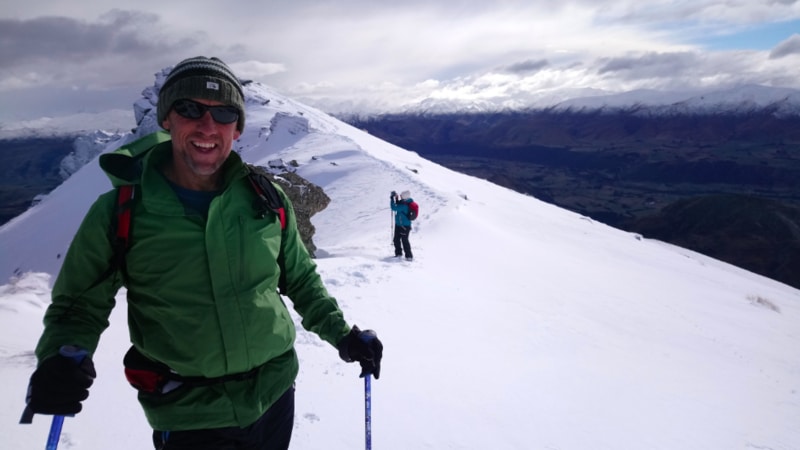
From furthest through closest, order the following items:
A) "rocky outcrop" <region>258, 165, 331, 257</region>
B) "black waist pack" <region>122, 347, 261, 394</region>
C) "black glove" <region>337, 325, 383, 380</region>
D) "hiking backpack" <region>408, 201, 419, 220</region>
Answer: "rocky outcrop" <region>258, 165, 331, 257</region> → "hiking backpack" <region>408, 201, 419, 220</region> → "black glove" <region>337, 325, 383, 380</region> → "black waist pack" <region>122, 347, 261, 394</region>

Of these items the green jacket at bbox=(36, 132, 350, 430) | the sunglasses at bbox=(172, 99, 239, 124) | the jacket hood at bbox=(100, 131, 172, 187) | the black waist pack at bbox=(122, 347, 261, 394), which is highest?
the sunglasses at bbox=(172, 99, 239, 124)

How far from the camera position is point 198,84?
8.66 ft

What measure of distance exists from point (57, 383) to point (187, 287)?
0.77 metres

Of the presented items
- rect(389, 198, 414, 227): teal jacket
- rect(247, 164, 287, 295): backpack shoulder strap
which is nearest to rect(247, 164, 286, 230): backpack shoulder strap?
rect(247, 164, 287, 295): backpack shoulder strap

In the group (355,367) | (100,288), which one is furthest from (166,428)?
(355,367)

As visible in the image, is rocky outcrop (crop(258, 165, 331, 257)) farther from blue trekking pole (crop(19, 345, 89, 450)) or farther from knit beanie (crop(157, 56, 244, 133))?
blue trekking pole (crop(19, 345, 89, 450))

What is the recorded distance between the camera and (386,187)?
113 ft

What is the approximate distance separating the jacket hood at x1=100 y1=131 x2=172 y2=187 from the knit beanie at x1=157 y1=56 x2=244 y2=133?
0.70 ft

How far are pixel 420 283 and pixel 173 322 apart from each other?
1011 cm

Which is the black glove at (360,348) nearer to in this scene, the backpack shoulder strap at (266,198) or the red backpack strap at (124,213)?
the backpack shoulder strap at (266,198)

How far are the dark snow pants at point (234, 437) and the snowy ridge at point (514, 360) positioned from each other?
240 cm

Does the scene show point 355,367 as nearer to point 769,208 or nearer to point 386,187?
point 386,187

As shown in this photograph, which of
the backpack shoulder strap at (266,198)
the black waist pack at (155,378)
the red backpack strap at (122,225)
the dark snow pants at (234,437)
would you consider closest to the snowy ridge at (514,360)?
the dark snow pants at (234,437)

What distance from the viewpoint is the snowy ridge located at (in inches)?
221
